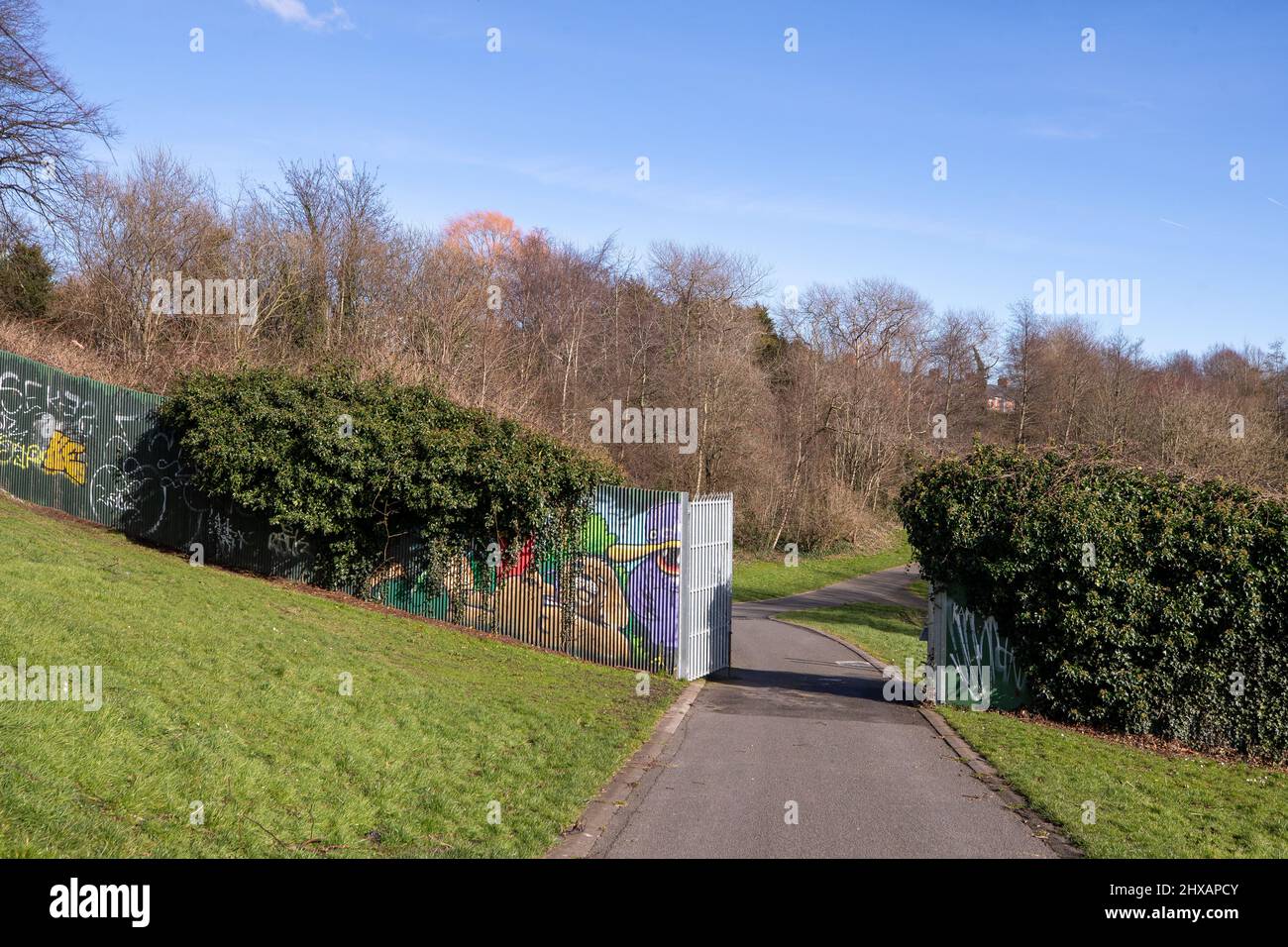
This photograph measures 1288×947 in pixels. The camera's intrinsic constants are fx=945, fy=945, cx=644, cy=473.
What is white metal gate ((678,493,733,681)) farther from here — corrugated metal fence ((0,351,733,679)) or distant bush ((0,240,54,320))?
distant bush ((0,240,54,320))

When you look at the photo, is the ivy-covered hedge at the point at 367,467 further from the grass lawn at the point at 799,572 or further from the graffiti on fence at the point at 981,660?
the grass lawn at the point at 799,572

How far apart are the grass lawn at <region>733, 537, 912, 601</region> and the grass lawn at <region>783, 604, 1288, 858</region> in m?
21.9

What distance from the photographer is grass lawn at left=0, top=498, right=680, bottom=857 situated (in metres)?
5.28

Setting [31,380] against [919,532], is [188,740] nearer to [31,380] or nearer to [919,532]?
[919,532]

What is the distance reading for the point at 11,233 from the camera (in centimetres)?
2512

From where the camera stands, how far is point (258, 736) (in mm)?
6898

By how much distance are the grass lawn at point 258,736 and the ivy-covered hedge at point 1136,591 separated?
519 centimetres

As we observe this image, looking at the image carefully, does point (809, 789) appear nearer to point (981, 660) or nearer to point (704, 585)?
point (981, 660)

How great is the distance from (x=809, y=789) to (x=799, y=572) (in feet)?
107

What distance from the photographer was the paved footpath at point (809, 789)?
7020mm

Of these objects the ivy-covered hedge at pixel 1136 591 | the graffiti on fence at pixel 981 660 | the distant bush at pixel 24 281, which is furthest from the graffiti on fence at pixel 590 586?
the distant bush at pixel 24 281

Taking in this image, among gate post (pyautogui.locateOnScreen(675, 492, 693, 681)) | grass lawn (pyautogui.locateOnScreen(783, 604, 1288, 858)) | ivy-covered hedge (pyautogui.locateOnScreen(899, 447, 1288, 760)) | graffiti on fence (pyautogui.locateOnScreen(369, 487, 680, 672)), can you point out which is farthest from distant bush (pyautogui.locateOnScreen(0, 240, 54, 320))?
grass lawn (pyautogui.locateOnScreen(783, 604, 1288, 858))
